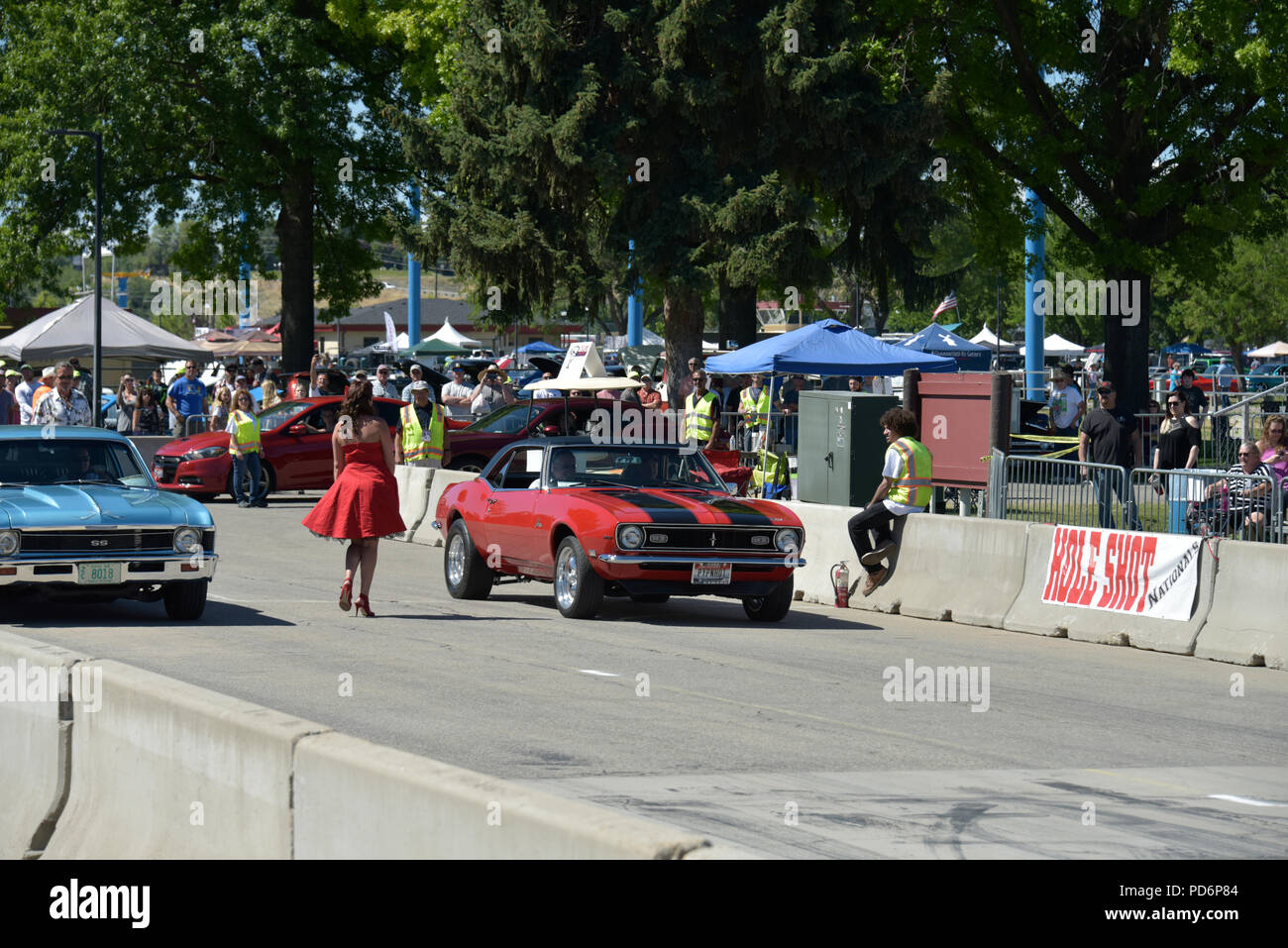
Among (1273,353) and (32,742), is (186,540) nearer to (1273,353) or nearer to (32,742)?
(32,742)

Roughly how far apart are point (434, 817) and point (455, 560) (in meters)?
11.6

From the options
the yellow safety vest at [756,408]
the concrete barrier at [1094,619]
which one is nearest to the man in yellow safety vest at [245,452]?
the yellow safety vest at [756,408]

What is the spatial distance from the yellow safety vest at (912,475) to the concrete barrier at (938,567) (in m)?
0.22

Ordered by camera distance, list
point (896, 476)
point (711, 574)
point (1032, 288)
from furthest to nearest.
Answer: point (1032, 288)
point (896, 476)
point (711, 574)

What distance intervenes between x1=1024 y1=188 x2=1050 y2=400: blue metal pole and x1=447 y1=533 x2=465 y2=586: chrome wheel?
2378 centimetres

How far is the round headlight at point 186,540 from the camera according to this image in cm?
1286

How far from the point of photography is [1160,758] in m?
9.05

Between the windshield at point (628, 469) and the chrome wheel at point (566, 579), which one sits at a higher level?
the windshield at point (628, 469)

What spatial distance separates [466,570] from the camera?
1609 cm

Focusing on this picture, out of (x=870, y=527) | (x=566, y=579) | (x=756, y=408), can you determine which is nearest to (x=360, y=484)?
(x=566, y=579)

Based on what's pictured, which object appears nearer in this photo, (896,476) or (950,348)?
(896,476)

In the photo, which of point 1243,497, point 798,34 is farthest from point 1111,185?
point 1243,497

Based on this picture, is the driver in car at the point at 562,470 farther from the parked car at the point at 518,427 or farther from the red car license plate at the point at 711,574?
the parked car at the point at 518,427
